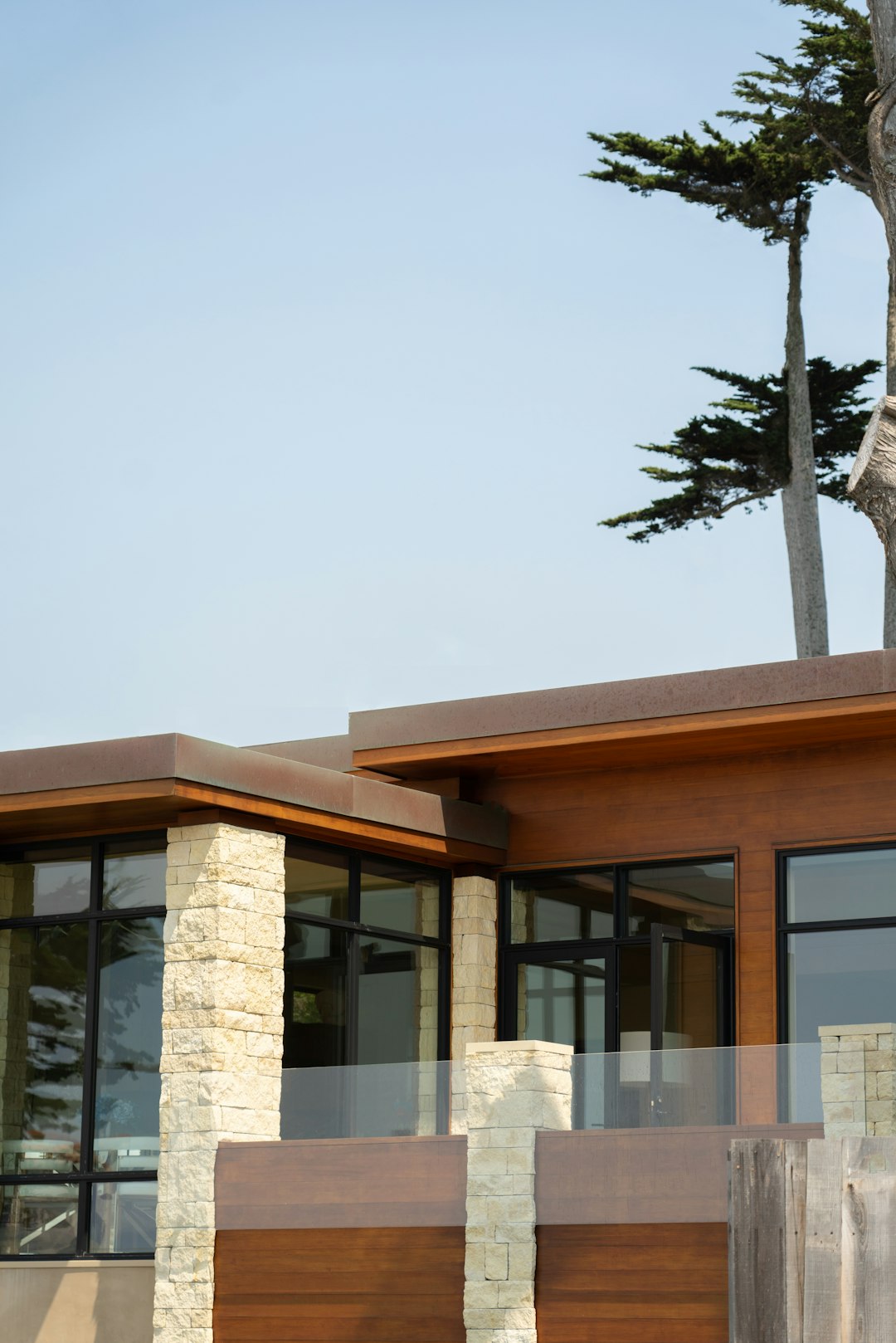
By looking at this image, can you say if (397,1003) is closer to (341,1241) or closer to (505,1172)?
(341,1241)

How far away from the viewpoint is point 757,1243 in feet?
17.2

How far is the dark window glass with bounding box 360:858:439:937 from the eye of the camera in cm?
1400

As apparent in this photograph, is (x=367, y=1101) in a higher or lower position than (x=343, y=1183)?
higher

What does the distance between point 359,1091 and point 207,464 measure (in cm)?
3928

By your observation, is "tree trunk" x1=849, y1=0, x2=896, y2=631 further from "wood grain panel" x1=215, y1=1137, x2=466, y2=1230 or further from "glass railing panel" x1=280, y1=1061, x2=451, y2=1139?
"wood grain panel" x1=215, y1=1137, x2=466, y2=1230

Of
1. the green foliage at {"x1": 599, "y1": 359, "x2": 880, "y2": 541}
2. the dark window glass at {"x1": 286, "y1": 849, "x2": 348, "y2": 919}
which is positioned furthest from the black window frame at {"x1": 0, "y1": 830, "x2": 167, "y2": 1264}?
the green foliage at {"x1": 599, "y1": 359, "x2": 880, "y2": 541}

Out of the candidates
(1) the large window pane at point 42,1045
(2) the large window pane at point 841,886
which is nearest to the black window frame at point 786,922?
(2) the large window pane at point 841,886

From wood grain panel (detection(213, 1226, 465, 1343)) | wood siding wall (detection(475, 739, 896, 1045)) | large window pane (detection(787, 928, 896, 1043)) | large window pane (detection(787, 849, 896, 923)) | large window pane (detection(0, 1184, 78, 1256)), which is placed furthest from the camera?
wood siding wall (detection(475, 739, 896, 1045))

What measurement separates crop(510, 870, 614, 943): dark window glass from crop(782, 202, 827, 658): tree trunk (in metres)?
16.5

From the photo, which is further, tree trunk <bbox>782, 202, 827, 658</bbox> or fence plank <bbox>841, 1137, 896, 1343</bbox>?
tree trunk <bbox>782, 202, 827, 658</bbox>

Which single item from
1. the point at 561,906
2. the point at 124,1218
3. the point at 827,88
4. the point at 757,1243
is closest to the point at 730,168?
the point at 827,88

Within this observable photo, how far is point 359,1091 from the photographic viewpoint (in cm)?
1202

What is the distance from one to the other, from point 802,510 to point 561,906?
685 inches

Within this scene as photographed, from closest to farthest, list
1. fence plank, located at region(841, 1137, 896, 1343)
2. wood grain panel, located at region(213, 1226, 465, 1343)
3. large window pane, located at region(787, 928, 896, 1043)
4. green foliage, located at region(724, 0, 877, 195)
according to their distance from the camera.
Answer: fence plank, located at region(841, 1137, 896, 1343), wood grain panel, located at region(213, 1226, 465, 1343), large window pane, located at region(787, 928, 896, 1043), green foliage, located at region(724, 0, 877, 195)
